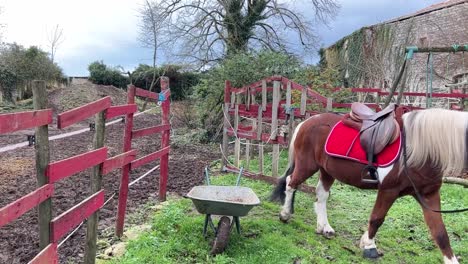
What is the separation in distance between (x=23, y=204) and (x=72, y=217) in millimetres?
613

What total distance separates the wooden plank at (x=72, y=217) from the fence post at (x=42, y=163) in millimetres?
42

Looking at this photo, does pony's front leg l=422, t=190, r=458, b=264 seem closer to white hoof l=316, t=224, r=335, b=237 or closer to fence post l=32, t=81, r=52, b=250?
white hoof l=316, t=224, r=335, b=237

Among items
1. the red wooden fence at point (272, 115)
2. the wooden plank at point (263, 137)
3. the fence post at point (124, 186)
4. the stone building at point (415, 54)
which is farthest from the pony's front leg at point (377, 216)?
the stone building at point (415, 54)

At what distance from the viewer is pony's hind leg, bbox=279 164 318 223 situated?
4918mm

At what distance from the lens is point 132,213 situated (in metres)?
5.09

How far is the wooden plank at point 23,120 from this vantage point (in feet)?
6.91

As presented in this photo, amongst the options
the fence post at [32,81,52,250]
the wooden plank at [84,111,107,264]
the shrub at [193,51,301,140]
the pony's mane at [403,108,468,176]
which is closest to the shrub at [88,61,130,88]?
the shrub at [193,51,301,140]

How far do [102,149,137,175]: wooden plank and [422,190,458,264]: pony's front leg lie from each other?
2991 millimetres

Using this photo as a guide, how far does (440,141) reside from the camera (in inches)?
141

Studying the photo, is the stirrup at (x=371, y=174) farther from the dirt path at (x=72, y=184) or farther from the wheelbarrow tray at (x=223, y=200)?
the dirt path at (x=72, y=184)

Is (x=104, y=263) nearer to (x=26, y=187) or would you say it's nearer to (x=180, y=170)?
(x=26, y=187)

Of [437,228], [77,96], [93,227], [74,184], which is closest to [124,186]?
[93,227]

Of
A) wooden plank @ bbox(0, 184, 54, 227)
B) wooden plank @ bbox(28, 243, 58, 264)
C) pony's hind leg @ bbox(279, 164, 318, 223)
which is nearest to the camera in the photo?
wooden plank @ bbox(0, 184, 54, 227)

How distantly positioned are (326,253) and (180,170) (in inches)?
190
